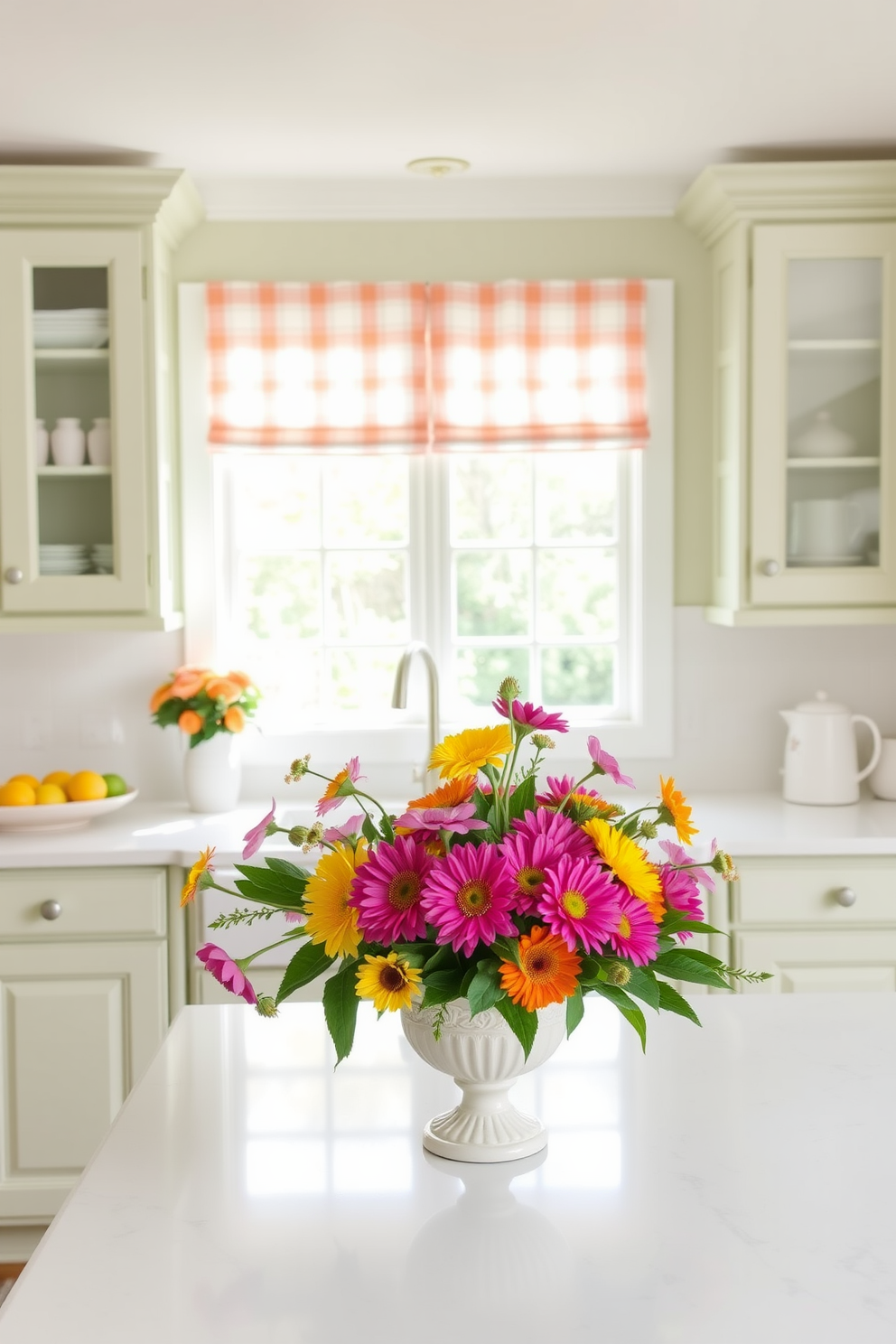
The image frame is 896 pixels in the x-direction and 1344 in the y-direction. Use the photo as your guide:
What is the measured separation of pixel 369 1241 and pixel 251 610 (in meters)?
2.37

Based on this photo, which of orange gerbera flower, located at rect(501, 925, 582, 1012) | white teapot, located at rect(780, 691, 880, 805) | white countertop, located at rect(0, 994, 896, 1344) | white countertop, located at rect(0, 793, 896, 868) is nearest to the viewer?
white countertop, located at rect(0, 994, 896, 1344)

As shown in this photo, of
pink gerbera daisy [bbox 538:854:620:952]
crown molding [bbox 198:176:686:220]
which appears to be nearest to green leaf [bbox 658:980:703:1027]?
pink gerbera daisy [bbox 538:854:620:952]

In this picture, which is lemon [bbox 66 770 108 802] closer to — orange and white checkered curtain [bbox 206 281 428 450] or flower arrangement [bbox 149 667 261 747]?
flower arrangement [bbox 149 667 261 747]

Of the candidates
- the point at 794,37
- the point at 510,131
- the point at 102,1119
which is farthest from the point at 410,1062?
the point at 510,131

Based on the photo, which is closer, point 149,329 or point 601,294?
point 149,329

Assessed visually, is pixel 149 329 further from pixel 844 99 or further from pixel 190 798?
pixel 844 99

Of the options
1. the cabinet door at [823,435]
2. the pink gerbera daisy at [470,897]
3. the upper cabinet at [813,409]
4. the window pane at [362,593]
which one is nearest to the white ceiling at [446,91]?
the upper cabinet at [813,409]

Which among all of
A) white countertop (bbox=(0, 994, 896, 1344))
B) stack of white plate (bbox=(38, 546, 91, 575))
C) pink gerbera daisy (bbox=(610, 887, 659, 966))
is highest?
stack of white plate (bbox=(38, 546, 91, 575))

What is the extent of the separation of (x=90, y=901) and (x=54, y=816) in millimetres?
239

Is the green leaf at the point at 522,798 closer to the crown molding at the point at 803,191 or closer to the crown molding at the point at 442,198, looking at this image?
the crown molding at the point at 803,191

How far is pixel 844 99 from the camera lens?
8.70 feet

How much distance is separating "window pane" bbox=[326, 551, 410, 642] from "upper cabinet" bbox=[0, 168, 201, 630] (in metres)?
0.54

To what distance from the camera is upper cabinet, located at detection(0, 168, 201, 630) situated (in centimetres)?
284

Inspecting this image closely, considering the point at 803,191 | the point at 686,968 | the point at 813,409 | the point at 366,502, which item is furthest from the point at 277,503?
the point at 686,968
